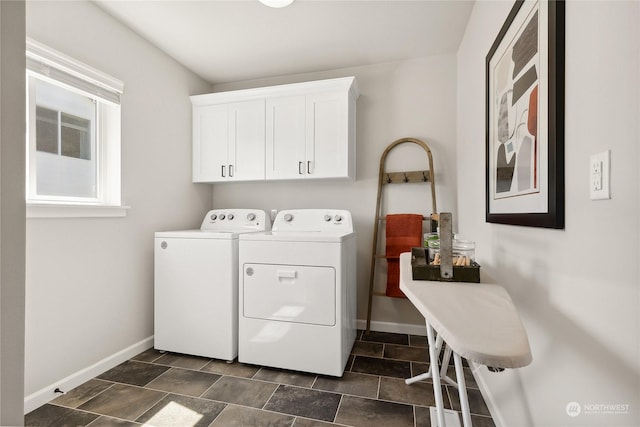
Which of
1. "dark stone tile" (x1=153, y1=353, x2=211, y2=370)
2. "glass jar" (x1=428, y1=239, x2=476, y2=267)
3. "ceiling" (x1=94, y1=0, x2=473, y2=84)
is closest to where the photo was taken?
"glass jar" (x1=428, y1=239, x2=476, y2=267)

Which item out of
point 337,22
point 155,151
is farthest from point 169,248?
point 337,22

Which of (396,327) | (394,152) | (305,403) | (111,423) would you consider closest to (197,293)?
(111,423)

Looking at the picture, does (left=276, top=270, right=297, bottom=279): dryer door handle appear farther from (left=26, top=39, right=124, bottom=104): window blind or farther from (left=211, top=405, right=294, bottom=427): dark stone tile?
(left=26, top=39, right=124, bottom=104): window blind

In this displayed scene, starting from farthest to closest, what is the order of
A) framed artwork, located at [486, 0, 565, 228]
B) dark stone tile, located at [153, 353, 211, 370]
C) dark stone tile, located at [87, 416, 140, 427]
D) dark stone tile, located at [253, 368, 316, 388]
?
dark stone tile, located at [153, 353, 211, 370] → dark stone tile, located at [253, 368, 316, 388] → dark stone tile, located at [87, 416, 140, 427] → framed artwork, located at [486, 0, 565, 228]

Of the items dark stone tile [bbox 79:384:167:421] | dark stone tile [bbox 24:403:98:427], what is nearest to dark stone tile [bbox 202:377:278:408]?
dark stone tile [bbox 79:384:167:421]

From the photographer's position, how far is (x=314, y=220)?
259 cm

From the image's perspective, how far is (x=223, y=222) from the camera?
9.22ft

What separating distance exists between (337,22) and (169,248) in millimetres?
2118

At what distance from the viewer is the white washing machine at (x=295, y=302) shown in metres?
1.89

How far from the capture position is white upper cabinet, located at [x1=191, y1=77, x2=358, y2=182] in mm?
2438

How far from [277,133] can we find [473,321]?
2250 mm

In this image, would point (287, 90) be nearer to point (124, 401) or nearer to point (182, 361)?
point (182, 361)

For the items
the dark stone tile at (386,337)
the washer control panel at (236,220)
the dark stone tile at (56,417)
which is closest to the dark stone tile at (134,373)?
the dark stone tile at (56,417)

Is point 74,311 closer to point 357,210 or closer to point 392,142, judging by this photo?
point 357,210
